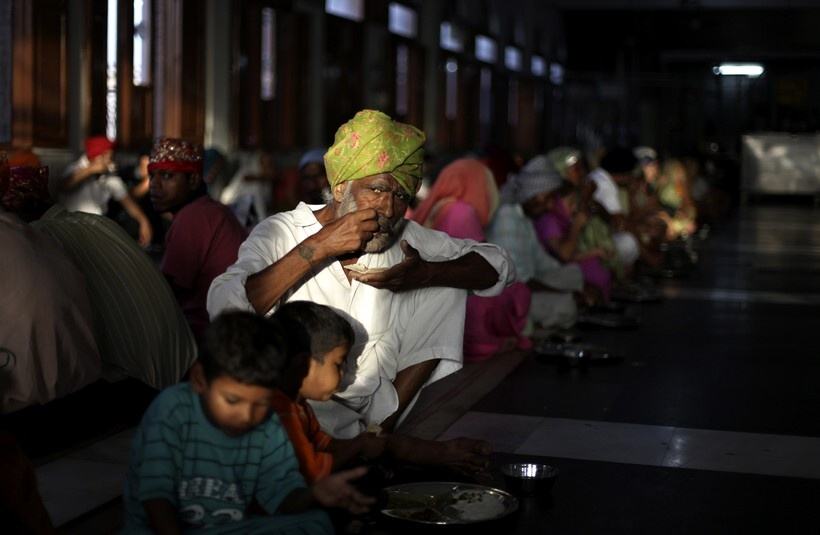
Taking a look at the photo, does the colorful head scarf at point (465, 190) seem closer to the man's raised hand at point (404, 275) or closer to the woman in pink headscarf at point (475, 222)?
the woman in pink headscarf at point (475, 222)

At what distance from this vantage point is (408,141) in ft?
12.6

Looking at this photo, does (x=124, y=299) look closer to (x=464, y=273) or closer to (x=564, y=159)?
(x=464, y=273)

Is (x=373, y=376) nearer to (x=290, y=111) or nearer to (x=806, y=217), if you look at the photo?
(x=290, y=111)

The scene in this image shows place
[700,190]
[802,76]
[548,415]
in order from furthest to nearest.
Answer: [802,76] → [700,190] → [548,415]

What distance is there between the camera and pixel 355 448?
3.43 meters

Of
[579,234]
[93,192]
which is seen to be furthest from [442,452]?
[93,192]

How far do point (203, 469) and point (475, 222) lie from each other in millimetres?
3793

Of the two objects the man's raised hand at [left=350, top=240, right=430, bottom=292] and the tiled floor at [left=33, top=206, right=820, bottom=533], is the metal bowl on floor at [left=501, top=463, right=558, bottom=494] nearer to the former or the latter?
the tiled floor at [left=33, top=206, right=820, bottom=533]

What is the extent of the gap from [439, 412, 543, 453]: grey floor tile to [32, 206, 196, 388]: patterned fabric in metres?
1.01

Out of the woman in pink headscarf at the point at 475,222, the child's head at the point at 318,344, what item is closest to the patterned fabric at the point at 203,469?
the child's head at the point at 318,344

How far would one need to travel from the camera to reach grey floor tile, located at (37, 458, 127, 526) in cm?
365

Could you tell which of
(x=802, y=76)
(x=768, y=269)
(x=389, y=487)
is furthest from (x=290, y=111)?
(x=802, y=76)

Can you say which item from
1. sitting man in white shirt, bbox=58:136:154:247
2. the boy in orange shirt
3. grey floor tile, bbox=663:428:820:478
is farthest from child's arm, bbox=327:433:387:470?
sitting man in white shirt, bbox=58:136:154:247

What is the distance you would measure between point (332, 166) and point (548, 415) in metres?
1.78
